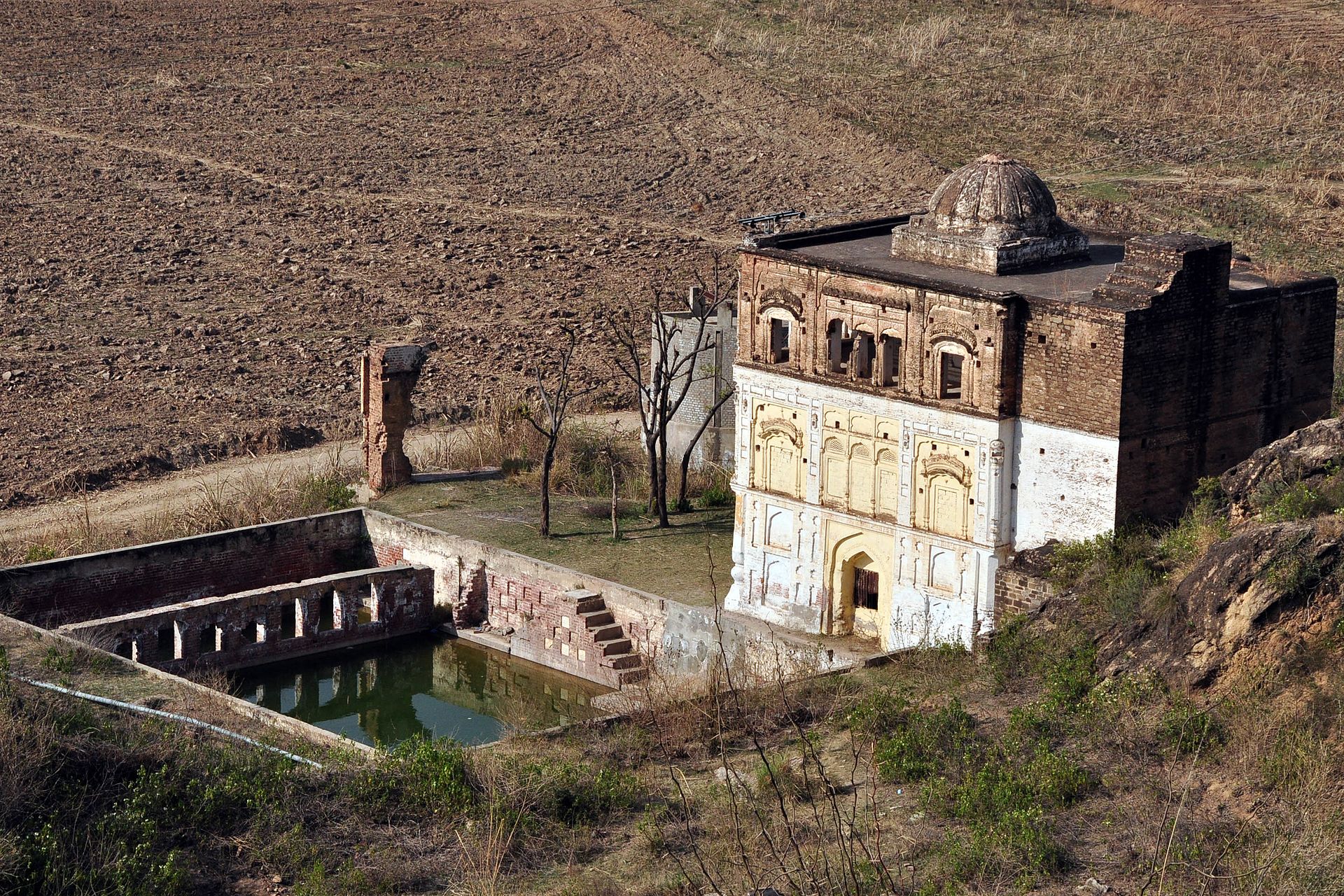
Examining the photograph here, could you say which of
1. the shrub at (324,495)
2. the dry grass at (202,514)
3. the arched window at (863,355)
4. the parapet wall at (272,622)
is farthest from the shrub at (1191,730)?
the dry grass at (202,514)

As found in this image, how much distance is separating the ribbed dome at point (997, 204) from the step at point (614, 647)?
666 cm

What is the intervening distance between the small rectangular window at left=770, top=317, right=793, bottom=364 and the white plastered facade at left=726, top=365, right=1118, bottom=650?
0.31 m

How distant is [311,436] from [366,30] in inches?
1123

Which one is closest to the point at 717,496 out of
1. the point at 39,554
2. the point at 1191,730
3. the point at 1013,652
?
the point at 1013,652

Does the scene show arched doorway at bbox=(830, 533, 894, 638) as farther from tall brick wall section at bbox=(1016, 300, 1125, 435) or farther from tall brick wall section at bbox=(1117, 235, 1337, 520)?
tall brick wall section at bbox=(1117, 235, 1337, 520)

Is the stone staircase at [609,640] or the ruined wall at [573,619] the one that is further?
the stone staircase at [609,640]

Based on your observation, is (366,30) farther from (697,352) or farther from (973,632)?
(973,632)

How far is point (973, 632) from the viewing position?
2481 centimetres

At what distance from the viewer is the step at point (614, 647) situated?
27.6m

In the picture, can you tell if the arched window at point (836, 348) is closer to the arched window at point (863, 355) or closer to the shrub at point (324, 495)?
the arched window at point (863, 355)

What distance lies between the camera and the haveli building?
79.3ft

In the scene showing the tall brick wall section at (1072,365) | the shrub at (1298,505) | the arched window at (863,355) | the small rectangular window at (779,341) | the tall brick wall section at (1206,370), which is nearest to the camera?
the shrub at (1298,505)

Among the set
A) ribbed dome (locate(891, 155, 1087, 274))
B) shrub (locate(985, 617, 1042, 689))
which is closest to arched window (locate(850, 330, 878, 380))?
ribbed dome (locate(891, 155, 1087, 274))

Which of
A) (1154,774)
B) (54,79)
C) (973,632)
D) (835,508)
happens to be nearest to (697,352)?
(835,508)
